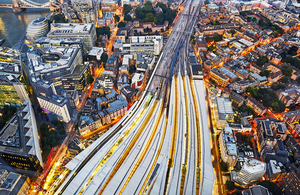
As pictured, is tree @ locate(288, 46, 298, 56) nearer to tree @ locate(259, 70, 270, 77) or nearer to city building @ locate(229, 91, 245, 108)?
tree @ locate(259, 70, 270, 77)

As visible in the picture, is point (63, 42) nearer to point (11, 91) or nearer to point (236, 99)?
point (11, 91)

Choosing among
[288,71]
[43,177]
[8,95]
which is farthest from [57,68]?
[288,71]

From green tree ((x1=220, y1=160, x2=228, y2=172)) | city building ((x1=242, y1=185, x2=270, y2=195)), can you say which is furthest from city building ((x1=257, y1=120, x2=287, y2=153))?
city building ((x1=242, y1=185, x2=270, y2=195))

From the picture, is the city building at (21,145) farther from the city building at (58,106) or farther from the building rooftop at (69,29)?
the building rooftop at (69,29)

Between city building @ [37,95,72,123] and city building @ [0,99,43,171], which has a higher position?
city building @ [37,95,72,123]

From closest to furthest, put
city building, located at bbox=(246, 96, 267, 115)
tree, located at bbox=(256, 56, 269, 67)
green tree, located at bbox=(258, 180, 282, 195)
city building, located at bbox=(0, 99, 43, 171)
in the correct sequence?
green tree, located at bbox=(258, 180, 282, 195) → city building, located at bbox=(0, 99, 43, 171) → city building, located at bbox=(246, 96, 267, 115) → tree, located at bbox=(256, 56, 269, 67)

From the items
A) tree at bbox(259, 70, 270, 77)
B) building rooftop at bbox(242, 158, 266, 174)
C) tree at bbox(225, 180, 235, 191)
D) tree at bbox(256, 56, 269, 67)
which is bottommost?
tree at bbox(225, 180, 235, 191)
